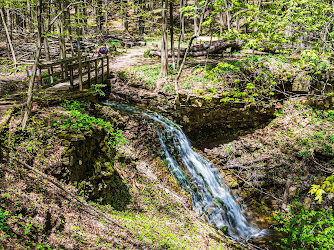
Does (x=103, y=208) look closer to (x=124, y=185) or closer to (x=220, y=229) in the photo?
(x=124, y=185)

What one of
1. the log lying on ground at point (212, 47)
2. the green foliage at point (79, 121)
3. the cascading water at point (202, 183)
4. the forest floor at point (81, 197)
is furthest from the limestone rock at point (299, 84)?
the green foliage at point (79, 121)

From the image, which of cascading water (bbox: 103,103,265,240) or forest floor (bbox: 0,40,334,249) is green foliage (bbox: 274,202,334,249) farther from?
cascading water (bbox: 103,103,265,240)

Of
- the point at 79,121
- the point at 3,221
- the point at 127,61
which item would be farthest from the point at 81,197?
the point at 127,61

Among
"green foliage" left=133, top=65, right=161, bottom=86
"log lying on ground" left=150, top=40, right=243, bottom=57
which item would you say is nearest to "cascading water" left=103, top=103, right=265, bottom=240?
"green foliage" left=133, top=65, right=161, bottom=86

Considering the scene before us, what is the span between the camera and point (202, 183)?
31.6ft

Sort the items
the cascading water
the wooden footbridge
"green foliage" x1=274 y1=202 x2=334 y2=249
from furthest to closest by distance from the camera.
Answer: the wooden footbridge, the cascading water, "green foliage" x1=274 y1=202 x2=334 y2=249

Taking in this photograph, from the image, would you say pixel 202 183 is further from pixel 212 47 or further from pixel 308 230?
pixel 212 47

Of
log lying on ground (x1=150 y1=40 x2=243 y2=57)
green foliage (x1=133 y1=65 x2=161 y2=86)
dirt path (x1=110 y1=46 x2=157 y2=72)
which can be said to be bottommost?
green foliage (x1=133 y1=65 x2=161 y2=86)

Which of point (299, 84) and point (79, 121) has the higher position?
point (299, 84)

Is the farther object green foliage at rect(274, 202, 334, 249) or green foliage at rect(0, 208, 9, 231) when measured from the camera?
green foliage at rect(274, 202, 334, 249)

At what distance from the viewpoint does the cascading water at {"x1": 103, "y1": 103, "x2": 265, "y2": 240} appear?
8.48 metres

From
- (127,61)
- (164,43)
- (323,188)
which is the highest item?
(164,43)

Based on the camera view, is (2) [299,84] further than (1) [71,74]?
Yes

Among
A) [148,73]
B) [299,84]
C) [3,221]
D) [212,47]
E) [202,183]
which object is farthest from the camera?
[212,47]
